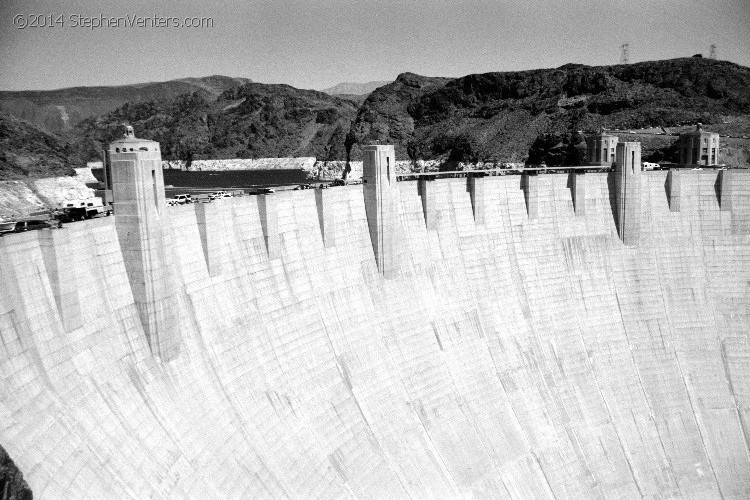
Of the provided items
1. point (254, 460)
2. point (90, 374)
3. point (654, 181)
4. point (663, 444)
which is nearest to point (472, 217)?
point (654, 181)

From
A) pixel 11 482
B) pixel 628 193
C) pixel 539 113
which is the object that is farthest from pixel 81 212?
pixel 539 113

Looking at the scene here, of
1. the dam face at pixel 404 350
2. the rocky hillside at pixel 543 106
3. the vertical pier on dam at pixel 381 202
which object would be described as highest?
the rocky hillside at pixel 543 106

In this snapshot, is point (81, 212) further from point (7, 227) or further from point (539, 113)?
point (539, 113)

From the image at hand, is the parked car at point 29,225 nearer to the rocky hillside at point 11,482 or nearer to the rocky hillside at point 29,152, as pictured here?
the rocky hillside at point 11,482

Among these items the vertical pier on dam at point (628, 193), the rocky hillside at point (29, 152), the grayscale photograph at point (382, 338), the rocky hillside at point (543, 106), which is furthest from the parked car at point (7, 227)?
the rocky hillside at point (543, 106)

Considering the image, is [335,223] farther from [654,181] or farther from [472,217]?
[654,181]

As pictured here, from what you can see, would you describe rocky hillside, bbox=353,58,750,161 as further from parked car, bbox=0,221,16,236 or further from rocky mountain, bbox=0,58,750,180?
parked car, bbox=0,221,16,236
